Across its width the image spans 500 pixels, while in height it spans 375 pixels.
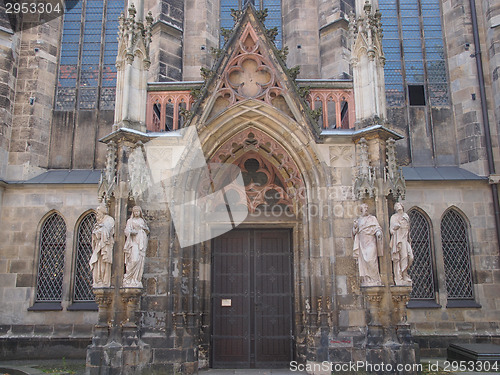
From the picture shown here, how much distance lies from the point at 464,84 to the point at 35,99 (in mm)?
11609

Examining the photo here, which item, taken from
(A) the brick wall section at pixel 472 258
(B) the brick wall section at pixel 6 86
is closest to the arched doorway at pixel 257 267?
(A) the brick wall section at pixel 472 258

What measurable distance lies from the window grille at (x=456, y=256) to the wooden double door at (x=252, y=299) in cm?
433

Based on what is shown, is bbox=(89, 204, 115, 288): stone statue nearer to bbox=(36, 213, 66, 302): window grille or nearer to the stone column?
bbox=(36, 213, 66, 302): window grille

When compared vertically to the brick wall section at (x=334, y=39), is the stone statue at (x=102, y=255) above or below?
below

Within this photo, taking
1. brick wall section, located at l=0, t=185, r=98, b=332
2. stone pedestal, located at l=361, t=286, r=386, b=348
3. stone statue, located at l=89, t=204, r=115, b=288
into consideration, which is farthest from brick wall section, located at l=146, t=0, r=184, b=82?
stone pedestal, located at l=361, t=286, r=386, b=348

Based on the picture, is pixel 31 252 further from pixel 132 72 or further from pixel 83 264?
pixel 132 72

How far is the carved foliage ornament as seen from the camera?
33.2 ft

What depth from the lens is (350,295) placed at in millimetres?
9266

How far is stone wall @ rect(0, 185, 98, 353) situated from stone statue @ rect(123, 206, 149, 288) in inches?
140

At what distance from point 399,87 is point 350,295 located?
23.1ft

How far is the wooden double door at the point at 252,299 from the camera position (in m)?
10.4

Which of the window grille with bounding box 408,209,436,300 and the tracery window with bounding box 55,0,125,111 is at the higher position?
the tracery window with bounding box 55,0,125,111

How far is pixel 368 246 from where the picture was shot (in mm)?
9078

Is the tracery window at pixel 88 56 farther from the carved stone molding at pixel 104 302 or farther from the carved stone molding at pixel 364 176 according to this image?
the carved stone molding at pixel 364 176
